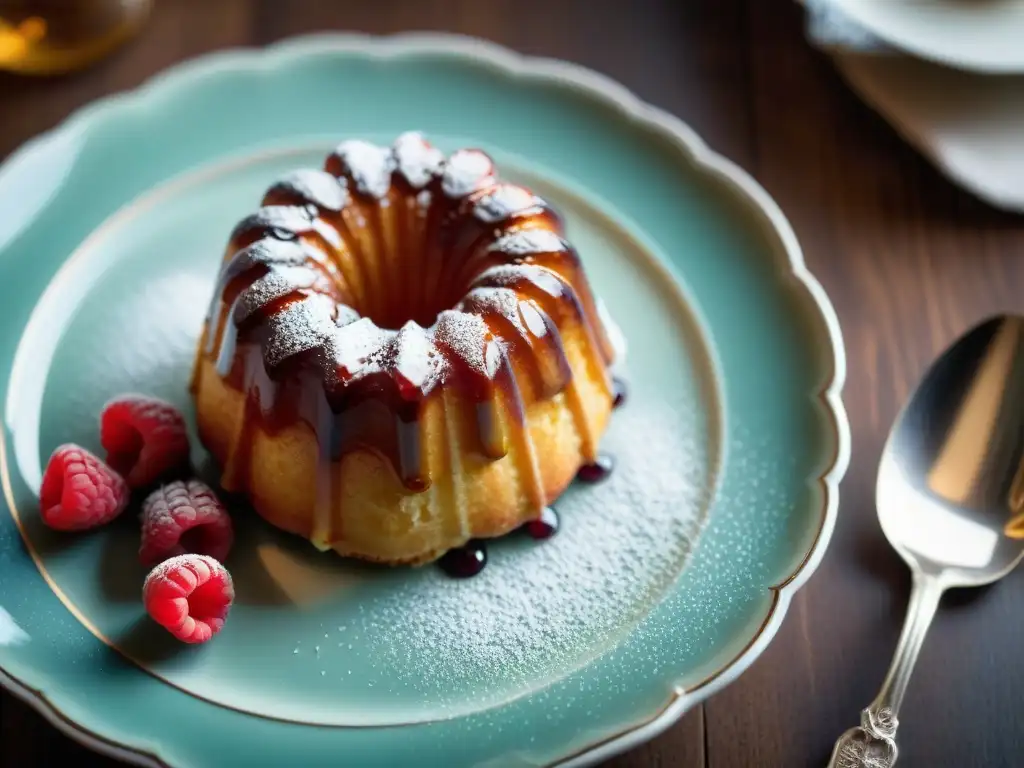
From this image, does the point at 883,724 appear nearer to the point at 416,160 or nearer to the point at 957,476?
the point at 957,476

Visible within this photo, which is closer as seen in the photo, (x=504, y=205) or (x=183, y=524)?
(x=183, y=524)

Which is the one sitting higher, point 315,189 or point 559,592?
point 315,189

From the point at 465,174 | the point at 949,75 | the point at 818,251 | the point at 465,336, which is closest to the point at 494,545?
the point at 465,336

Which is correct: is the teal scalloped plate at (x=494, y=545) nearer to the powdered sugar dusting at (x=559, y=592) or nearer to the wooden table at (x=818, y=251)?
the powdered sugar dusting at (x=559, y=592)

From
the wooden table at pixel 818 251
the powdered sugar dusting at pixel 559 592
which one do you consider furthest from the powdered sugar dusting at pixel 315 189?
the wooden table at pixel 818 251

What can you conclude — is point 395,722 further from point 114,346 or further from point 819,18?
point 819,18

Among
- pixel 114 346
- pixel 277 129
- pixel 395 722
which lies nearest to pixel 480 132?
pixel 277 129

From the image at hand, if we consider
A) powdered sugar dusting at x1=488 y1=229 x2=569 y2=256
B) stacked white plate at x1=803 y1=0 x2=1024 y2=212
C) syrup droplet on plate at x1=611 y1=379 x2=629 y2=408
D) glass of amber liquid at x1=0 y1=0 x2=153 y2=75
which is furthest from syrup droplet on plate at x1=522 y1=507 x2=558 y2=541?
glass of amber liquid at x1=0 y1=0 x2=153 y2=75
